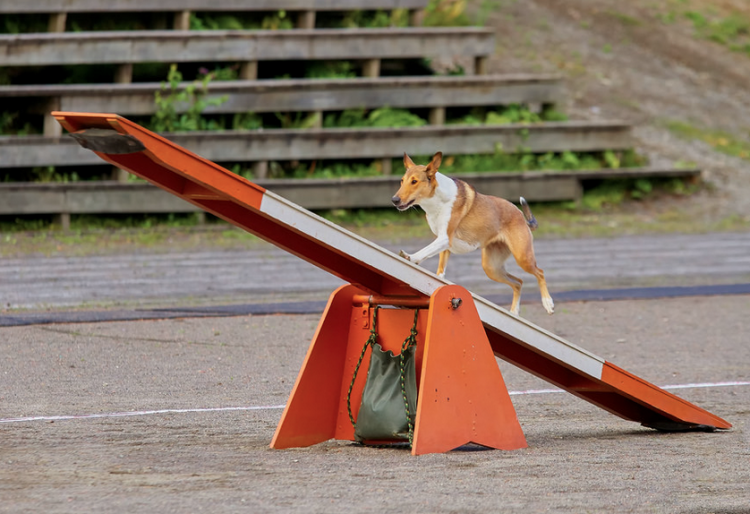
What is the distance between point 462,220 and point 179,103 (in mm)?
13377

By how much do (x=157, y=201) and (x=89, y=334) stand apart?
24.3ft

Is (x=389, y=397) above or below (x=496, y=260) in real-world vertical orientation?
below

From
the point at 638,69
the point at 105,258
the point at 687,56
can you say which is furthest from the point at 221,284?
the point at 687,56

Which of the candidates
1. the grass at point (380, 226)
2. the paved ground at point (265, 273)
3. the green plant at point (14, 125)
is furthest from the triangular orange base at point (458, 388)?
the green plant at point (14, 125)

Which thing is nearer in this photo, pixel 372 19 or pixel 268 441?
pixel 268 441

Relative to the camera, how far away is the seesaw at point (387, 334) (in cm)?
556

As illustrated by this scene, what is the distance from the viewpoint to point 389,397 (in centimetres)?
631

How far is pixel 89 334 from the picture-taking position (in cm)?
1015

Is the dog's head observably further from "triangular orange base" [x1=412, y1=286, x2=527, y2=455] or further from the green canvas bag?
the green canvas bag

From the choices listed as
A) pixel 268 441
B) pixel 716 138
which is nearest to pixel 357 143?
pixel 716 138

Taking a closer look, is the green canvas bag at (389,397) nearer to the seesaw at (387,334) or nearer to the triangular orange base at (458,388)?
the seesaw at (387,334)

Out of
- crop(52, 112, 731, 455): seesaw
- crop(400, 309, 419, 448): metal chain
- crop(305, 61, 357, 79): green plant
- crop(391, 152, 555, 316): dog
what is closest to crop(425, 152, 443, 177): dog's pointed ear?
crop(391, 152, 555, 316): dog

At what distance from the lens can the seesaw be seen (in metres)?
5.56

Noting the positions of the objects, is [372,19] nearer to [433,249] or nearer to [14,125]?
[14,125]
